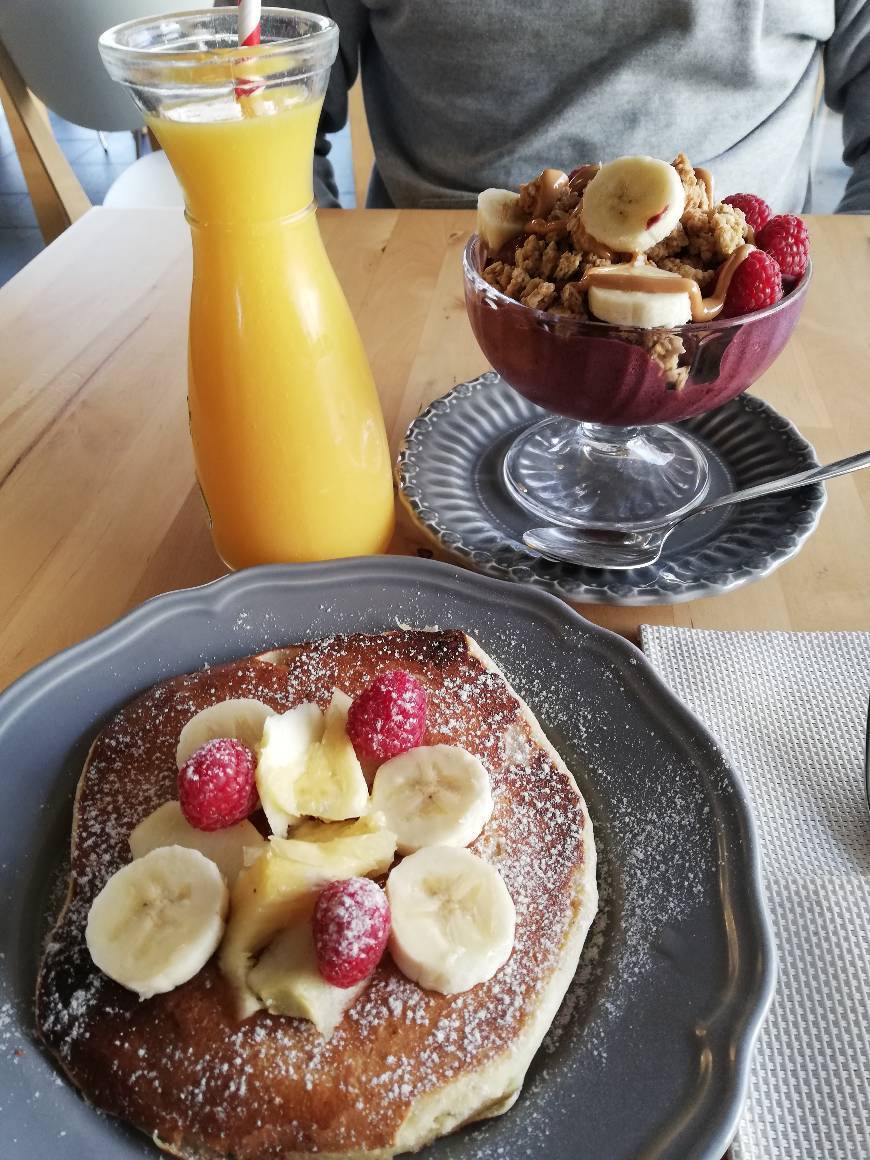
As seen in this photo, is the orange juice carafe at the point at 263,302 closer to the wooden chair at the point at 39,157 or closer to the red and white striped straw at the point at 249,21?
the red and white striped straw at the point at 249,21

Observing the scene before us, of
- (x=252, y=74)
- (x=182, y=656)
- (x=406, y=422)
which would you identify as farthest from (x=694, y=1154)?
(x=406, y=422)

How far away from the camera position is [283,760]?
73 cm

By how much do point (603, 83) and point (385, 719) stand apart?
4.98 ft

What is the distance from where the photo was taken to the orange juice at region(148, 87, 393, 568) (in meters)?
0.80

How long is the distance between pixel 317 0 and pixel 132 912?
194cm

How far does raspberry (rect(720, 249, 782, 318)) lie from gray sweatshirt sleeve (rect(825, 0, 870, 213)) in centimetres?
120

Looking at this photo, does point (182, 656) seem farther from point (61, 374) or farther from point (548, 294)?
point (61, 374)

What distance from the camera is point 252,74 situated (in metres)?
0.76

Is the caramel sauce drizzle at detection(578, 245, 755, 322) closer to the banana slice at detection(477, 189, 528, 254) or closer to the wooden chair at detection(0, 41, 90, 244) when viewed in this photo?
the banana slice at detection(477, 189, 528, 254)

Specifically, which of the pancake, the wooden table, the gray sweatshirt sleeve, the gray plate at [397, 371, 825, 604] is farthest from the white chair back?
the pancake

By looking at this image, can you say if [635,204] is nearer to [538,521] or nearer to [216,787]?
[538,521]

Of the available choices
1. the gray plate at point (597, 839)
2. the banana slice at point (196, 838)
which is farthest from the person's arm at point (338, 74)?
the banana slice at point (196, 838)

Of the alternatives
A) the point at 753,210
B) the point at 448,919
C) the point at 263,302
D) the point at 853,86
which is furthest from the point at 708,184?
the point at 853,86

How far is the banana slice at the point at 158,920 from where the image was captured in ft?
2.10
